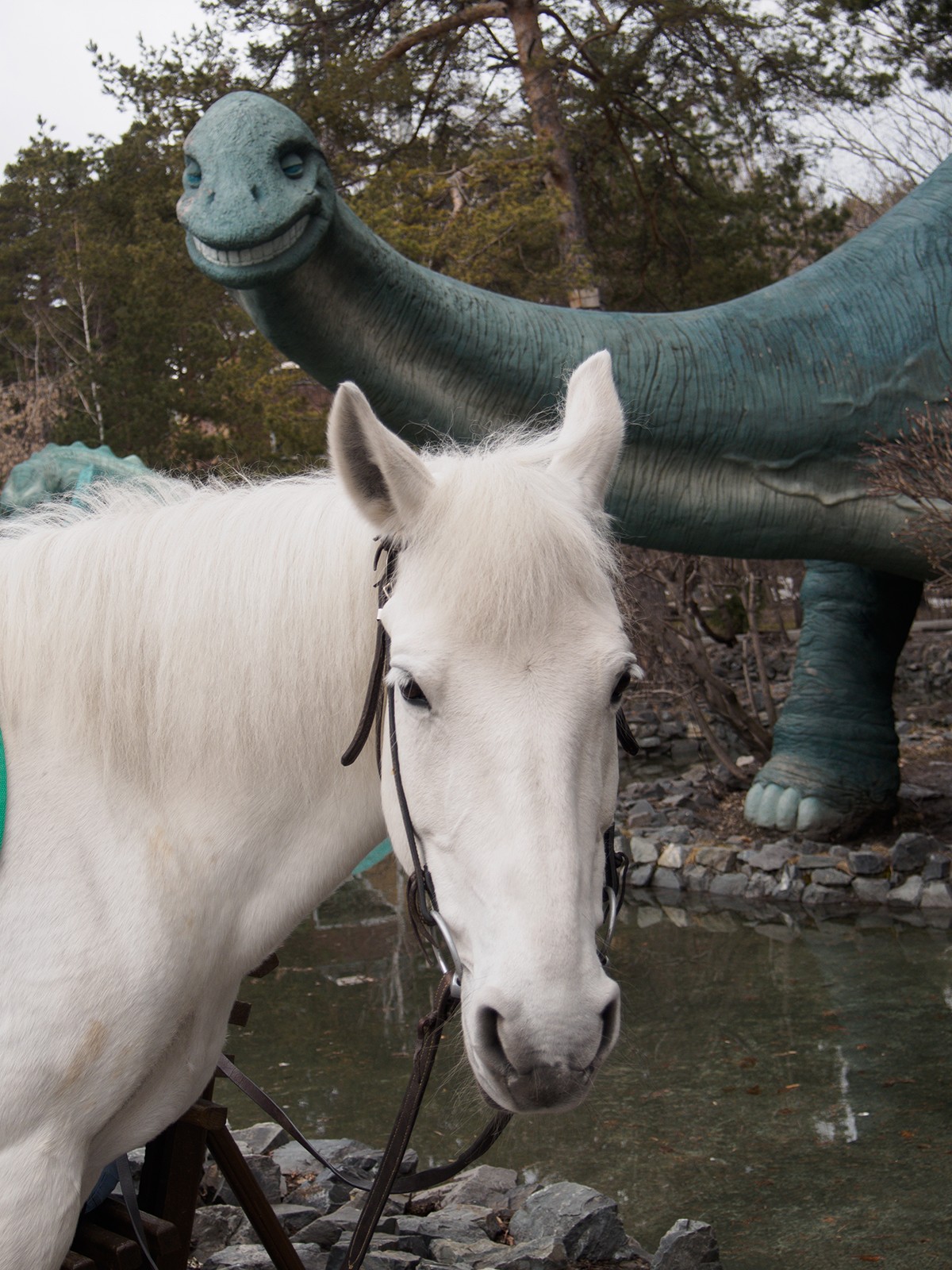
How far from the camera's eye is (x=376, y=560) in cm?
151

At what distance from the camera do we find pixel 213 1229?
2.74 meters

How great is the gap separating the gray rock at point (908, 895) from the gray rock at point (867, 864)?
16 centimetres

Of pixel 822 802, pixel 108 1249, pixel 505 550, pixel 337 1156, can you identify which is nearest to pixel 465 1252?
pixel 337 1156

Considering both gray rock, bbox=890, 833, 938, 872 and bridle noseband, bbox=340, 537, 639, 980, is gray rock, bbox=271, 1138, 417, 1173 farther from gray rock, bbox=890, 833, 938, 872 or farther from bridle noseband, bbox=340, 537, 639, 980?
gray rock, bbox=890, 833, 938, 872

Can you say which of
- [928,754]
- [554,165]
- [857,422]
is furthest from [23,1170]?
[554,165]

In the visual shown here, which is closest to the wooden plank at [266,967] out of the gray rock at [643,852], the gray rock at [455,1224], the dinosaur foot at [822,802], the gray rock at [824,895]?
the gray rock at [455,1224]

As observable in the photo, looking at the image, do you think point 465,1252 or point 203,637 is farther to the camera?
point 465,1252

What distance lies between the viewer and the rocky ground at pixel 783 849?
18.0 feet

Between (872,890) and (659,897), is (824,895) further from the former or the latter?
(659,897)

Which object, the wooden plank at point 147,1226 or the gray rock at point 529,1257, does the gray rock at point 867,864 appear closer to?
the gray rock at point 529,1257

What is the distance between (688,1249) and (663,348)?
312 cm

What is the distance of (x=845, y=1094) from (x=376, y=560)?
9.39ft

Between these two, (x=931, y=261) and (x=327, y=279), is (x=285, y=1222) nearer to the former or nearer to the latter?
(x=327, y=279)

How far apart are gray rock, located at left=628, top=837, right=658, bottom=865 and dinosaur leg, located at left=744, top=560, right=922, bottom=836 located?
1.90 ft
